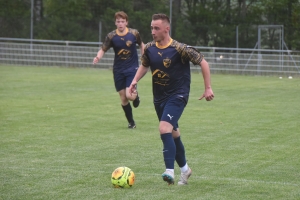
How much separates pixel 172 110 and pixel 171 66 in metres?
0.47

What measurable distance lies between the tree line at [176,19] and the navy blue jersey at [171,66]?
2045cm

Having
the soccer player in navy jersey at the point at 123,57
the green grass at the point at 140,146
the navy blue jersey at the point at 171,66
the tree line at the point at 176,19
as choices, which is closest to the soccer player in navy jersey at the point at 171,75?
the navy blue jersey at the point at 171,66

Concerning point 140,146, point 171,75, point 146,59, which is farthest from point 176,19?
point 171,75

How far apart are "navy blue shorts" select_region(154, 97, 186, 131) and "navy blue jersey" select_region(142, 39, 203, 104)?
55 millimetres

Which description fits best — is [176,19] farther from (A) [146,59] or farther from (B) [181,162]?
(B) [181,162]

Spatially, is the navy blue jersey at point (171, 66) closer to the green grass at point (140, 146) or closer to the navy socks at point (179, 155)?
the navy socks at point (179, 155)

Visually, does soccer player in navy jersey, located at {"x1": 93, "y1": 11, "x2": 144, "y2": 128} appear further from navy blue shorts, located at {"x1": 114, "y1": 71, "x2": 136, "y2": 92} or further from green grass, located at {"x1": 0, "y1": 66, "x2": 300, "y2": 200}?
green grass, located at {"x1": 0, "y1": 66, "x2": 300, "y2": 200}

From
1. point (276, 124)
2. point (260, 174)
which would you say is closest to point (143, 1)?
point (276, 124)

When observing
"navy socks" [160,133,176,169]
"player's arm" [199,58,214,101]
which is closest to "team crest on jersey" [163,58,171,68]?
"player's arm" [199,58,214,101]

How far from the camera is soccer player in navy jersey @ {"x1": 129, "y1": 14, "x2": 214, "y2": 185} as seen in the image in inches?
259

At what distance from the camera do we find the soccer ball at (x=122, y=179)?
249 inches

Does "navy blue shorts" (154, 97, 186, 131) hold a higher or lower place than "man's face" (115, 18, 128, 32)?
→ lower

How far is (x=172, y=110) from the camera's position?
660cm

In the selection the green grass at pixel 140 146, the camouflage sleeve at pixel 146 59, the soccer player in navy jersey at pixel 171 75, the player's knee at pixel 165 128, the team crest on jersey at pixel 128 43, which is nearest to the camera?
the green grass at pixel 140 146
